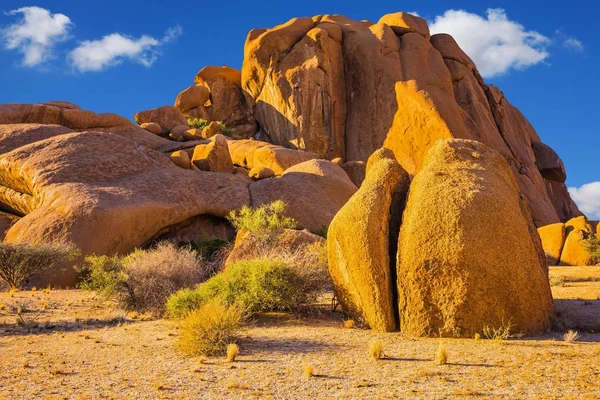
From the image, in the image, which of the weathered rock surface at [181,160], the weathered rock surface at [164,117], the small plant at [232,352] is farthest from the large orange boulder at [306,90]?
the small plant at [232,352]

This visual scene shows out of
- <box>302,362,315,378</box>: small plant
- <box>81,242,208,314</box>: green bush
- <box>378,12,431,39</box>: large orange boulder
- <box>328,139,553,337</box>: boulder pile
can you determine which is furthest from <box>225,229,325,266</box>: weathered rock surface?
<box>378,12,431,39</box>: large orange boulder

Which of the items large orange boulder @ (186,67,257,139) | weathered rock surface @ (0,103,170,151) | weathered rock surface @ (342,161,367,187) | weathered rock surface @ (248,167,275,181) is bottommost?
weathered rock surface @ (248,167,275,181)

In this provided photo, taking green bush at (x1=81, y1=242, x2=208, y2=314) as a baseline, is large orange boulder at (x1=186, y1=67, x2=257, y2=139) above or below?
above

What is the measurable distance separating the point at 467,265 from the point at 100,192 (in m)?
17.3

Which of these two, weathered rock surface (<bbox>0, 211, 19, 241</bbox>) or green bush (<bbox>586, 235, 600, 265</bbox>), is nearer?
weathered rock surface (<bbox>0, 211, 19, 241</bbox>)

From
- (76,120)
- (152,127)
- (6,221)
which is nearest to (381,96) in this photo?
(152,127)

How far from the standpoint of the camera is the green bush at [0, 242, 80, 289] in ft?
57.7

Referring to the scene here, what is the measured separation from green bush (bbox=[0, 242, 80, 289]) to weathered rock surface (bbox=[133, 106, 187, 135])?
84.7 feet

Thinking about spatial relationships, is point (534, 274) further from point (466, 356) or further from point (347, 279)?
point (347, 279)

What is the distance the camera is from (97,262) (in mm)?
15438

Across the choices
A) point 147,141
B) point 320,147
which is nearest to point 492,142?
point 320,147

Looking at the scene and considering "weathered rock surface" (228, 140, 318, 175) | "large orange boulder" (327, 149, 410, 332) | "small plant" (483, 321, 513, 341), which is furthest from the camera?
"weathered rock surface" (228, 140, 318, 175)

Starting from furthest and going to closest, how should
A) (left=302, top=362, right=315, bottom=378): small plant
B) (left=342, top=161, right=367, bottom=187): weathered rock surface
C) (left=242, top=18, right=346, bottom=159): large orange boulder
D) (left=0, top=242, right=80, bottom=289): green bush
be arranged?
(left=242, top=18, right=346, bottom=159): large orange boulder
(left=342, top=161, right=367, bottom=187): weathered rock surface
(left=0, top=242, right=80, bottom=289): green bush
(left=302, top=362, right=315, bottom=378): small plant

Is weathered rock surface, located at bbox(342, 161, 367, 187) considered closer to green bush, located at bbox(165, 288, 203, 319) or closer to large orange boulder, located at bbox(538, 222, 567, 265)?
large orange boulder, located at bbox(538, 222, 567, 265)
